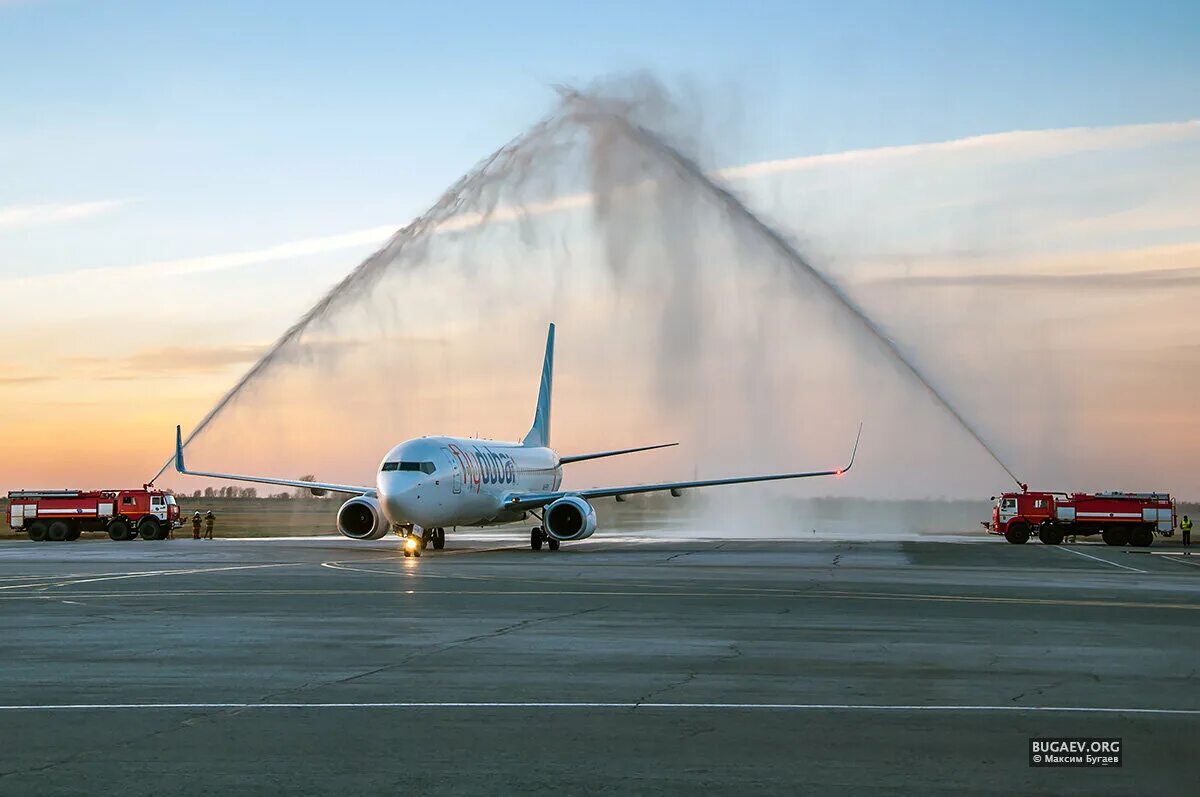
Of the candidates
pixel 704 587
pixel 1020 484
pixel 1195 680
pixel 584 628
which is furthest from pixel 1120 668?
pixel 1020 484

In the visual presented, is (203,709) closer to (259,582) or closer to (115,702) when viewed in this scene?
(115,702)

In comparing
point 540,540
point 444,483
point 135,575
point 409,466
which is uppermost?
point 409,466

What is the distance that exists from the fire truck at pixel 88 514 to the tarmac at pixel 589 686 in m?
30.8

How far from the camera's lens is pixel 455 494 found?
44062 millimetres

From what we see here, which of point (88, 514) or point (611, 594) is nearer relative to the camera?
point (611, 594)

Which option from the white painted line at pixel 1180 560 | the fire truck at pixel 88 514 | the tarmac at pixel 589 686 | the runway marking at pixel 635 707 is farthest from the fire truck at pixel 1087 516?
the runway marking at pixel 635 707

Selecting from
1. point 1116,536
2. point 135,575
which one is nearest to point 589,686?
point 135,575

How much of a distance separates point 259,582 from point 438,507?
592 inches

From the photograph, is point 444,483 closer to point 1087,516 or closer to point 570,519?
point 570,519

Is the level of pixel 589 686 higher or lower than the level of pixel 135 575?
lower

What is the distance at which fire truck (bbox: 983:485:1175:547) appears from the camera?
183 feet

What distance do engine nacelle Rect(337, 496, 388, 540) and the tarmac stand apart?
17.6 metres

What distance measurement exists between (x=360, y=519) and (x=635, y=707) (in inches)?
1396

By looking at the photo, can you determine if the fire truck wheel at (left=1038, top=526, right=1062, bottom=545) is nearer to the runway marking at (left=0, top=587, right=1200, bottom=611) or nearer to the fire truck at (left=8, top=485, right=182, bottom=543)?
the runway marking at (left=0, top=587, right=1200, bottom=611)
